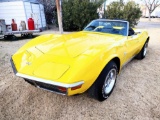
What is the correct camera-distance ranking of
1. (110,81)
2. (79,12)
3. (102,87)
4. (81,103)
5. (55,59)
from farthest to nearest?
(79,12)
(110,81)
(81,103)
(102,87)
(55,59)

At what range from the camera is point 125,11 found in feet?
39.2

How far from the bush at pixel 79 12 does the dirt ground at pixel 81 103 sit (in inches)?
327

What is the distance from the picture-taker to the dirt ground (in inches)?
87.0

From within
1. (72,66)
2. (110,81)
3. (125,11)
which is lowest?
(110,81)

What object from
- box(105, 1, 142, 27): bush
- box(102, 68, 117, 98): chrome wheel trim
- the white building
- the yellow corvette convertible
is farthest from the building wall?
box(102, 68, 117, 98): chrome wheel trim

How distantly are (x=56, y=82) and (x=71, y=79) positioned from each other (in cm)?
19

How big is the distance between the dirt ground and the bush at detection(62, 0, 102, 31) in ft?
27.2

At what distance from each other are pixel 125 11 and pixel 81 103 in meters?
11.2

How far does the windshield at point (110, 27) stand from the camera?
3339 millimetres

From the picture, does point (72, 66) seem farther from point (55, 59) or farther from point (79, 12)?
point (79, 12)

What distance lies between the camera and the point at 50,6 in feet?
43.9

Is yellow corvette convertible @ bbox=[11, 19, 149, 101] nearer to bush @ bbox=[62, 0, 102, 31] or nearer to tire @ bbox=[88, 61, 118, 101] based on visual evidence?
tire @ bbox=[88, 61, 118, 101]

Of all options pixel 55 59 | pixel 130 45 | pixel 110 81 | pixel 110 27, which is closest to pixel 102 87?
pixel 110 81

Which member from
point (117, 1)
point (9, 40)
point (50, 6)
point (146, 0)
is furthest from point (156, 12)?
point (9, 40)
